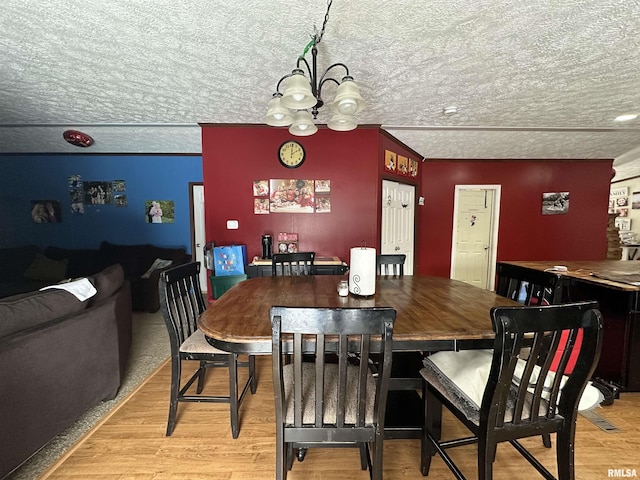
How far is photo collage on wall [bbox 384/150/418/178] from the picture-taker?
3541 mm

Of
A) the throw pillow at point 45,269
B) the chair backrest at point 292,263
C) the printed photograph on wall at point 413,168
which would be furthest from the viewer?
the printed photograph on wall at point 413,168

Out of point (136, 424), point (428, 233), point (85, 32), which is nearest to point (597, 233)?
point (428, 233)

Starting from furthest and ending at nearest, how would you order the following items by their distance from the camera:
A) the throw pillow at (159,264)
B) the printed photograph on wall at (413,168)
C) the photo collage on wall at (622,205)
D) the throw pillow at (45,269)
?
1. the photo collage on wall at (622,205)
2. the printed photograph on wall at (413,168)
3. the throw pillow at (159,264)
4. the throw pillow at (45,269)

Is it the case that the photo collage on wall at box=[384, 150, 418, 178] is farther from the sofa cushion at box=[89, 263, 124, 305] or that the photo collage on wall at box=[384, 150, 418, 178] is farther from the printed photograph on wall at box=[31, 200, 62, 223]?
the printed photograph on wall at box=[31, 200, 62, 223]

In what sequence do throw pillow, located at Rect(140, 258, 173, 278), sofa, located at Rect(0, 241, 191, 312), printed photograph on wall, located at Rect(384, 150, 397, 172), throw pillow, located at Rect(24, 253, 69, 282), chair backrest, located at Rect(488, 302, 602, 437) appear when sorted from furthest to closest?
throw pillow, located at Rect(140, 258, 173, 278) → throw pillow, located at Rect(24, 253, 69, 282) → sofa, located at Rect(0, 241, 191, 312) → printed photograph on wall, located at Rect(384, 150, 397, 172) → chair backrest, located at Rect(488, 302, 602, 437)

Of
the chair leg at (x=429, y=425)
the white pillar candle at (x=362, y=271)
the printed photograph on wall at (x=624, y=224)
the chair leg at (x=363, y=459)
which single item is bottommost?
the chair leg at (x=363, y=459)

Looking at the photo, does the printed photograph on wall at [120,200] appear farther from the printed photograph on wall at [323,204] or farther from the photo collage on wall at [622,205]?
the photo collage on wall at [622,205]

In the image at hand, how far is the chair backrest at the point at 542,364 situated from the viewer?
88 cm

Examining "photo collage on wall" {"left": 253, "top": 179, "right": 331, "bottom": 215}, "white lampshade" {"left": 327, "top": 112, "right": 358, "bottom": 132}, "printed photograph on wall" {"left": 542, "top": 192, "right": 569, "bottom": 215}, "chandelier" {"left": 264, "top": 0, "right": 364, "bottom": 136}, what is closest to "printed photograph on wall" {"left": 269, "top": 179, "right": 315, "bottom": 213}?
"photo collage on wall" {"left": 253, "top": 179, "right": 331, "bottom": 215}

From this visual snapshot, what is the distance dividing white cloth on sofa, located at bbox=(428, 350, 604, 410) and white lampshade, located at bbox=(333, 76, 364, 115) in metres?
1.37

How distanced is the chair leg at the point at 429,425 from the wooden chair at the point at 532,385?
0.18 meters

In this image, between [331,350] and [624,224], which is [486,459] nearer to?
[331,350]

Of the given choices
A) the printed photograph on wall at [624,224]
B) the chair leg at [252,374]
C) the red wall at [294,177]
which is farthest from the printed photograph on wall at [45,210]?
the printed photograph on wall at [624,224]

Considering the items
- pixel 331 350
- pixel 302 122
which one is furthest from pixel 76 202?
pixel 331 350
